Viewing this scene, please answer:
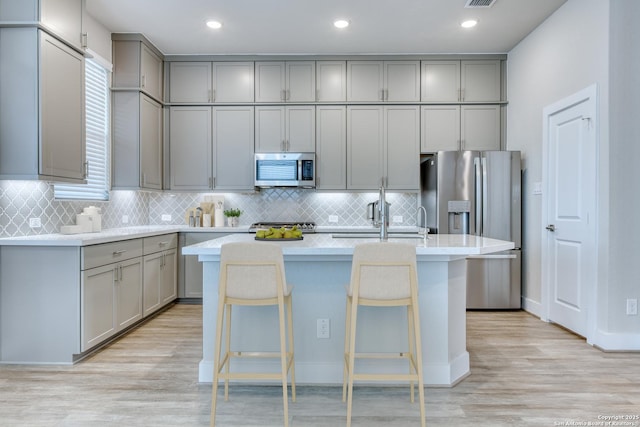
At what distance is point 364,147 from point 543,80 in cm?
202

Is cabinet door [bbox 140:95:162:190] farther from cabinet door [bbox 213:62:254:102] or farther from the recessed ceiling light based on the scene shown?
the recessed ceiling light

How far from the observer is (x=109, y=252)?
3.32 m

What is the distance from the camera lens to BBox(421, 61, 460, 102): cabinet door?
5023 millimetres

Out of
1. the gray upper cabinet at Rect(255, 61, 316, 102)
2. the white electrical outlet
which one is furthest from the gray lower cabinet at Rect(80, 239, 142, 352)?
the gray upper cabinet at Rect(255, 61, 316, 102)

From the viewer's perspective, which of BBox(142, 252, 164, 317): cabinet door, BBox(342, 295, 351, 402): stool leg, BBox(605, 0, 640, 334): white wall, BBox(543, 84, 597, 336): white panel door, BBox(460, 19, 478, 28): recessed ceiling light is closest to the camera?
BBox(342, 295, 351, 402): stool leg

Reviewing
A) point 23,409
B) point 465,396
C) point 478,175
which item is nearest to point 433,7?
point 478,175

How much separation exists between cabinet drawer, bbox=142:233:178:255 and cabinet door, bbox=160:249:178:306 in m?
0.08

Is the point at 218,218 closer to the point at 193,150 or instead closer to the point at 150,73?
the point at 193,150

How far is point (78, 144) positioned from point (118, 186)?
3.68 feet

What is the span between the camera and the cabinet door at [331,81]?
5.04 meters

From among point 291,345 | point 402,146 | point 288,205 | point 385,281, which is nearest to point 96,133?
point 288,205

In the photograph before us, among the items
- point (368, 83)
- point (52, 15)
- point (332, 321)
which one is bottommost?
point (332, 321)

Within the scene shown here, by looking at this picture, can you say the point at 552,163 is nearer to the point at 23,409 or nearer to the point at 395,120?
the point at 395,120

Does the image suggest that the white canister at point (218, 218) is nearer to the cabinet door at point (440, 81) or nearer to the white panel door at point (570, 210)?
the cabinet door at point (440, 81)
